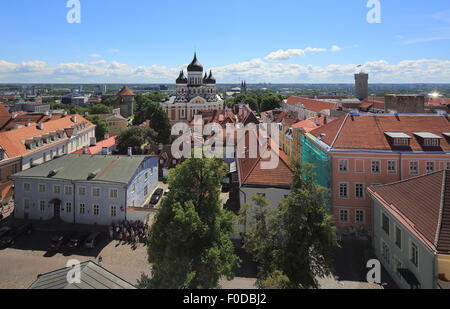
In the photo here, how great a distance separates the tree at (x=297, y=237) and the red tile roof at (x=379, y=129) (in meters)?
12.3

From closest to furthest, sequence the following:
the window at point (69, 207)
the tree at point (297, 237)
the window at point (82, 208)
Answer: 1. the tree at point (297, 237)
2. the window at point (82, 208)
3. the window at point (69, 207)

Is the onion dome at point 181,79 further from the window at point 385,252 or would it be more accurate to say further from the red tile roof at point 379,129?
the window at point 385,252

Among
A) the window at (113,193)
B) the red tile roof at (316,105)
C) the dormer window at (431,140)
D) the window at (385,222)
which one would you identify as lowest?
the window at (385,222)

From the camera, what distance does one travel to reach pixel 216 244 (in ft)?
50.7

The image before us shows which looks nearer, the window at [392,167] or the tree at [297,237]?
the tree at [297,237]

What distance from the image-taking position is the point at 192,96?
9738 cm

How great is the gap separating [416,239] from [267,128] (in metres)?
43.7

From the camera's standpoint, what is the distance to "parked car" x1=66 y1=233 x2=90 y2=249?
23.7m

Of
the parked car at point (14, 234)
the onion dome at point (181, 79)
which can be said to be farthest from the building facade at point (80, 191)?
the onion dome at point (181, 79)

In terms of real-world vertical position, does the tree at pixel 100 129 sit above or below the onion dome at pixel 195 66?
below

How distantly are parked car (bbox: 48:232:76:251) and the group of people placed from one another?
126 inches

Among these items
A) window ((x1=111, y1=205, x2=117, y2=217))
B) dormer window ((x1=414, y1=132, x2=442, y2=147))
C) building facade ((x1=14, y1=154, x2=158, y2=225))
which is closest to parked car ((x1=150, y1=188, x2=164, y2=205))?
building facade ((x1=14, y1=154, x2=158, y2=225))

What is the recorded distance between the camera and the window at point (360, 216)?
84.4 ft

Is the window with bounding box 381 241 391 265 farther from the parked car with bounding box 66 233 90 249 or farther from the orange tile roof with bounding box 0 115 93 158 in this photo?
the orange tile roof with bounding box 0 115 93 158
